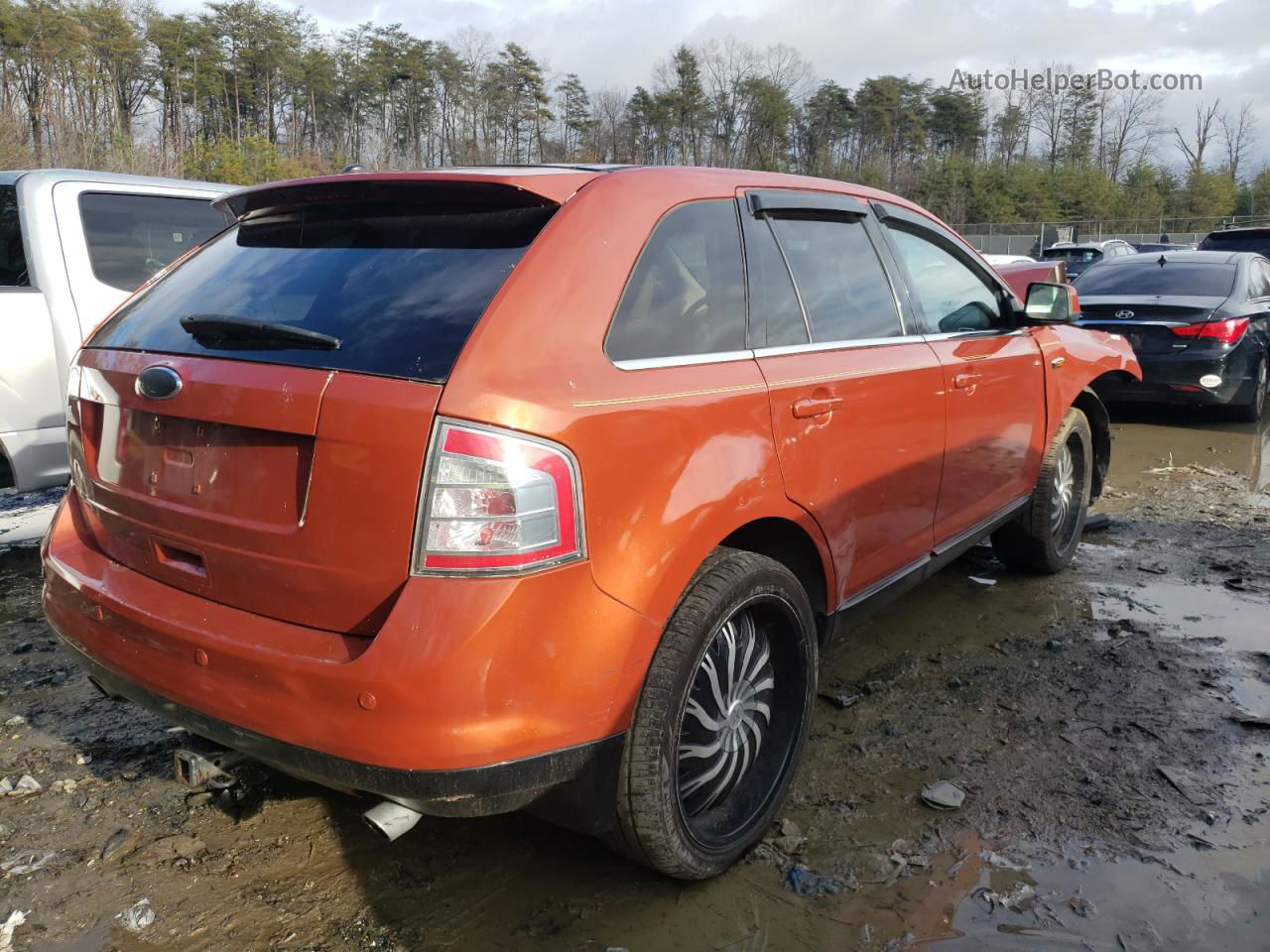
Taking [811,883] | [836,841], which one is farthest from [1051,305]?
[811,883]

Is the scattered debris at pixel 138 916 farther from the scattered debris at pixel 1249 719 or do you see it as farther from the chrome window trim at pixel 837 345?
the scattered debris at pixel 1249 719

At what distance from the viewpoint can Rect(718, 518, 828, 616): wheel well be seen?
2514mm

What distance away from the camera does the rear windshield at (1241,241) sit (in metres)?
12.9

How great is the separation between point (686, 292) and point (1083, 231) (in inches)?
2192

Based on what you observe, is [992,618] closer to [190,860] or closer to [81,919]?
[190,860]

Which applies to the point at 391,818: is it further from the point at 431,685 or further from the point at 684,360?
the point at 684,360

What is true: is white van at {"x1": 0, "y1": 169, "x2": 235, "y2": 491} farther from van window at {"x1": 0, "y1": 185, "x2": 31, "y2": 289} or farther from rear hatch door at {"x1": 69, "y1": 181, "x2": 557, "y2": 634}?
rear hatch door at {"x1": 69, "y1": 181, "x2": 557, "y2": 634}

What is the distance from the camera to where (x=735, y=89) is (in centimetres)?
5728

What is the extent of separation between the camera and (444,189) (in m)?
2.23

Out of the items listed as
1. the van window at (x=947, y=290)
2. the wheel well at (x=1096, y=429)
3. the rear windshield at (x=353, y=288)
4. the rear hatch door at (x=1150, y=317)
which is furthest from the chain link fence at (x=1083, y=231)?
the rear windshield at (x=353, y=288)

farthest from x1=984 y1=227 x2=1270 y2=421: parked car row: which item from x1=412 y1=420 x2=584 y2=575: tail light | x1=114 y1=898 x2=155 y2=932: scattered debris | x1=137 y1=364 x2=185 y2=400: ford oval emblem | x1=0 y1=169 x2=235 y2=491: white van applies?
x1=114 y1=898 x2=155 y2=932: scattered debris

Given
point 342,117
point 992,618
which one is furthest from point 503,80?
point 992,618

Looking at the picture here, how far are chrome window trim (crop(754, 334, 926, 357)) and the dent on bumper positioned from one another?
36.5 inches

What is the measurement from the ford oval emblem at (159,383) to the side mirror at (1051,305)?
347cm
